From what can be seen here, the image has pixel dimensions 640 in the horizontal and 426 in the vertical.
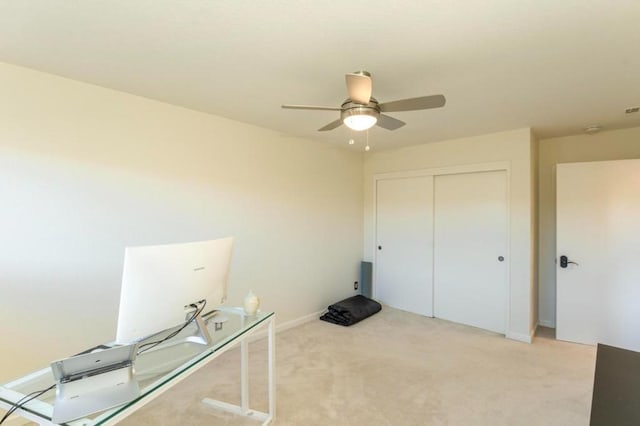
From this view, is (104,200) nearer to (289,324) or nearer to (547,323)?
(289,324)

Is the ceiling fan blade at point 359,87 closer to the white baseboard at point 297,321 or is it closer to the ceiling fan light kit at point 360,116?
the ceiling fan light kit at point 360,116

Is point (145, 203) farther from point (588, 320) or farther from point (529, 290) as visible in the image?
point (588, 320)

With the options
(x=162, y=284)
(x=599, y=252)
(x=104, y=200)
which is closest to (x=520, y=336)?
(x=599, y=252)

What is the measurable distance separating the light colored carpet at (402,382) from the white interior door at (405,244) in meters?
0.86

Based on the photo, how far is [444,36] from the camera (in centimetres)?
167

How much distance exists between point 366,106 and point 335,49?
39 centimetres

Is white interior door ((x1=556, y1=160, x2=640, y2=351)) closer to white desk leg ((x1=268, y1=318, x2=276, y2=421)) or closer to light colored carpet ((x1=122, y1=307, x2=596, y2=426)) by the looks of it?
light colored carpet ((x1=122, y1=307, x2=596, y2=426))

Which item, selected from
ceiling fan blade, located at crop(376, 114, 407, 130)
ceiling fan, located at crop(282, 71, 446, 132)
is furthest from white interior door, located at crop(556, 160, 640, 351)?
ceiling fan, located at crop(282, 71, 446, 132)

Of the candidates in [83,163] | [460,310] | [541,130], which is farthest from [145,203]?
[541,130]

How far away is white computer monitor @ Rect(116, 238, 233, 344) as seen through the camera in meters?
1.29

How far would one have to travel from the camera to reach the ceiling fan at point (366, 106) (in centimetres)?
174

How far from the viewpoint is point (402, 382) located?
2645 mm

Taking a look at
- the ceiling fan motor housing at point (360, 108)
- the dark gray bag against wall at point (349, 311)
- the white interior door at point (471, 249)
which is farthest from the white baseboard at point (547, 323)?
the ceiling fan motor housing at point (360, 108)

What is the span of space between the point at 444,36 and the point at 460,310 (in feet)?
11.5
